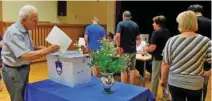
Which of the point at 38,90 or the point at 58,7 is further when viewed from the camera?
the point at 58,7

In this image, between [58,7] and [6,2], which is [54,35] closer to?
[6,2]

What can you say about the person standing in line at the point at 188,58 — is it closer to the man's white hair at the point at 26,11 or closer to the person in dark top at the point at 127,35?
the man's white hair at the point at 26,11

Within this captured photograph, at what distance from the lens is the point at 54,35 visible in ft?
6.13

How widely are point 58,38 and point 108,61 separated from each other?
44 cm

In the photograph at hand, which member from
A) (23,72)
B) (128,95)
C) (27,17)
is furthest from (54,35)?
(128,95)

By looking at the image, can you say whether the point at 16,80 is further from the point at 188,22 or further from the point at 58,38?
the point at 188,22

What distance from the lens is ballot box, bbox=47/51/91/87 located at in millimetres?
1866

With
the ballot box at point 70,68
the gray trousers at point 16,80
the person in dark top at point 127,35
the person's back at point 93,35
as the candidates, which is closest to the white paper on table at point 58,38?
the ballot box at point 70,68

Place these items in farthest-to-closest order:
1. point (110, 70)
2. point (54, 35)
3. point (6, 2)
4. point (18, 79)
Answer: point (6, 2), point (18, 79), point (54, 35), point (110, 70)

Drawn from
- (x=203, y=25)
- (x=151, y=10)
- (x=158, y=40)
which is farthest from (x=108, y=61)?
(x=151, y=10)

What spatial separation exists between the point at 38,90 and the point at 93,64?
484mm

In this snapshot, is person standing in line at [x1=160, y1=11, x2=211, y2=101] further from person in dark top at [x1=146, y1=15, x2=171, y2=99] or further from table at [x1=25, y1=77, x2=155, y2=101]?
person in dark top at [x1=146, y1=15, x2=171, y2=99]

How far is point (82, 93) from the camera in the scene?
178 centimetres

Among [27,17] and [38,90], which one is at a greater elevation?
[27,17]
